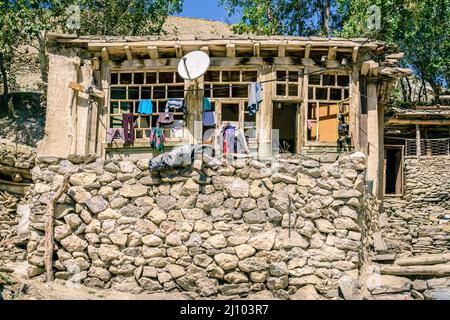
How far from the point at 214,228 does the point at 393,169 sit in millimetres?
15434

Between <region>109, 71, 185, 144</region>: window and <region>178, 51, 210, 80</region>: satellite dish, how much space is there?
93cm

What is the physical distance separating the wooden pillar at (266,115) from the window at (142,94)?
1948mm

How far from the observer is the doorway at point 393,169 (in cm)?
2322

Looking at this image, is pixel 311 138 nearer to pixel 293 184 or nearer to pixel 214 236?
pixel 293 184

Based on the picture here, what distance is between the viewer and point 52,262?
34.8ft

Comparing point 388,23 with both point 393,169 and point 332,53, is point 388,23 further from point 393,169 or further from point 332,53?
point 332,53

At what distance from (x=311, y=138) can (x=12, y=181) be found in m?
8.85

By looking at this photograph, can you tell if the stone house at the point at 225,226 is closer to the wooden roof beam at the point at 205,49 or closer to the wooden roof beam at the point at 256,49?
the wooden roof beam at the point at 256,49

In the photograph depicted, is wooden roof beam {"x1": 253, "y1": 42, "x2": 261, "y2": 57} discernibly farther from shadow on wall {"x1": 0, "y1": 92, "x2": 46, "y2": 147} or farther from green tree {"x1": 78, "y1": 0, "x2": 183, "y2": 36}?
green tree {"x1": 78, "y1": 0, "x2": 183, "y2": 36}

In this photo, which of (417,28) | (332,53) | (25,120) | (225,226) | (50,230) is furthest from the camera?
(417,28)

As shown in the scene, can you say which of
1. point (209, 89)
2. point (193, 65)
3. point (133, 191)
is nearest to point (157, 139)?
point (209, 89)

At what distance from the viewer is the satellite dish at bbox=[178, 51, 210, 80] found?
1307cm

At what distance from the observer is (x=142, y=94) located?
14336mm
